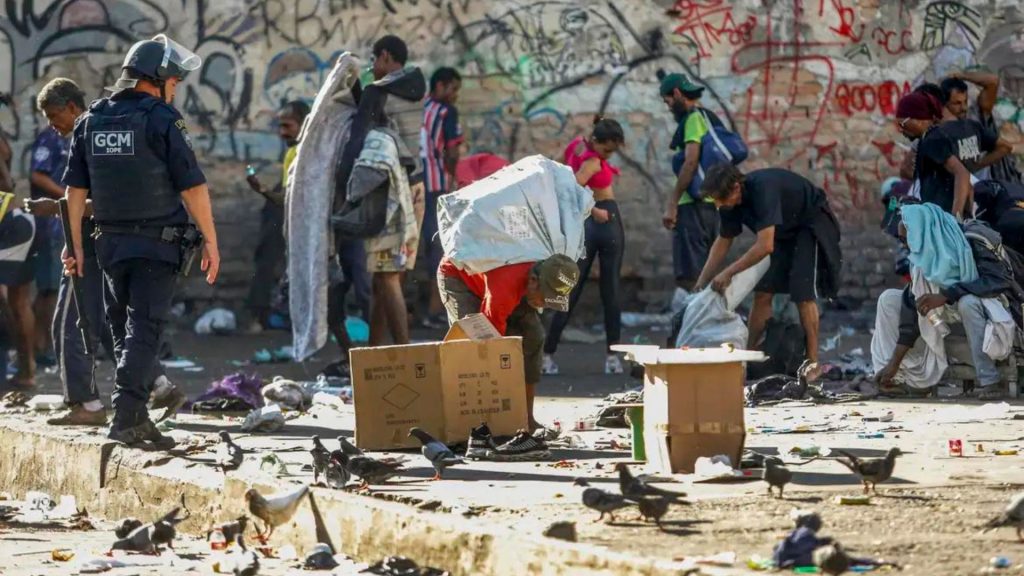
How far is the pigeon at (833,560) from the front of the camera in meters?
5.28

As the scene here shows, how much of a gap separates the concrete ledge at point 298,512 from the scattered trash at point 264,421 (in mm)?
853

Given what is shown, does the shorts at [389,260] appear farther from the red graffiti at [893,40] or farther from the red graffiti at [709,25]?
the red graffiti at [893,40]

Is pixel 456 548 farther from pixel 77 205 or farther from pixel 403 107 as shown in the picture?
pixel 403 107

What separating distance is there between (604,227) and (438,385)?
4467 millimetres

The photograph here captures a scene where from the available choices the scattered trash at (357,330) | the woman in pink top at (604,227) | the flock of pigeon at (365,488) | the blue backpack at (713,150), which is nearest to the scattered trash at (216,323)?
the scattered trash at (357,330)

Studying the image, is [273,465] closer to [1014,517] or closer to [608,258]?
[1014,517]

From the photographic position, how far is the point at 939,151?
1166cm

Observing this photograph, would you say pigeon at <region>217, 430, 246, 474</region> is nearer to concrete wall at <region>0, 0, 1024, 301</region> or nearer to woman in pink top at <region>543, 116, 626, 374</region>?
woman in pink top at <region>543, 116, 626, 374</region>

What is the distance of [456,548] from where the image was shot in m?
6.23

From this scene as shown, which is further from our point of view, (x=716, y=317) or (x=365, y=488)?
(x=716, y=317)

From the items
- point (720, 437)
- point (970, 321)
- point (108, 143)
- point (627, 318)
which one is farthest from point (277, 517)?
point (627, 318)

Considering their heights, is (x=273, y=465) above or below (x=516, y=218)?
below

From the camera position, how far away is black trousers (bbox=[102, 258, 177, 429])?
862 cm

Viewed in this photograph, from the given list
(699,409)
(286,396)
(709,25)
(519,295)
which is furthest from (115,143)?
(709,25)
